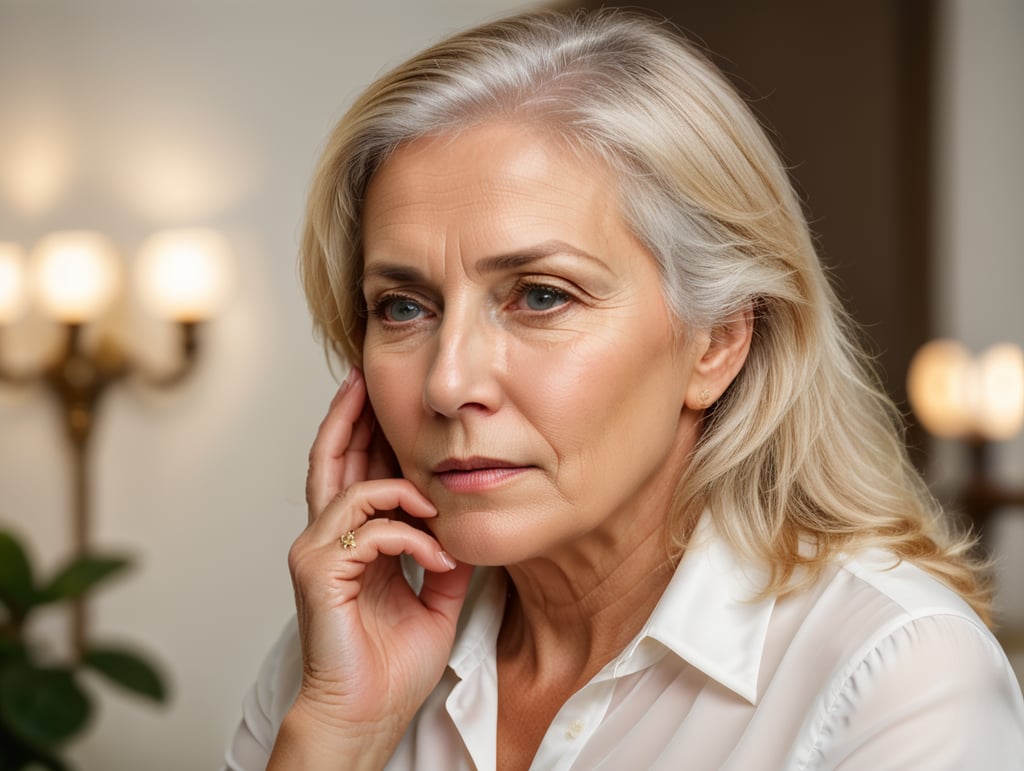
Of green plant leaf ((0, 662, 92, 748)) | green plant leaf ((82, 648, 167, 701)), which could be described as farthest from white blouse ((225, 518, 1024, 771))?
green plant leaf ((82, 648, 167, 701))

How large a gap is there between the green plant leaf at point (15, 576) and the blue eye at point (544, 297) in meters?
3.36

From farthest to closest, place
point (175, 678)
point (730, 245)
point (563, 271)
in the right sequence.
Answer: point (175, 678) < point (730, 245) < point (563, 271)

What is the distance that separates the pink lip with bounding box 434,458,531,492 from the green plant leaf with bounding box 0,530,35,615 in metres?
3.24

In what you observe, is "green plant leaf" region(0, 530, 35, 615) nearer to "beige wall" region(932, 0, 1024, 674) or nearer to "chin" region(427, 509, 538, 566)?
"chin" region(427, 509, 538, 566)

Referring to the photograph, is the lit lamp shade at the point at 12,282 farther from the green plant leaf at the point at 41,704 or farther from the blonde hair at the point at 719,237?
the blonde hair at the point at 719,237

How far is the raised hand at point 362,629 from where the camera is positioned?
59.4 inches

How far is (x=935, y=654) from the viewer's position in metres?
1.20

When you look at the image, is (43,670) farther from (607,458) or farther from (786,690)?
(786,690)

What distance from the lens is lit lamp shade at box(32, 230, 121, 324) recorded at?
4621 mm

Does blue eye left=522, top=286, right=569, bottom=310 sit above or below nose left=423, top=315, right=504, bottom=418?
above

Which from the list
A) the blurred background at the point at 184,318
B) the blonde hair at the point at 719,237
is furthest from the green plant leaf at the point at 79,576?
the blonde hair at the point at 719,237

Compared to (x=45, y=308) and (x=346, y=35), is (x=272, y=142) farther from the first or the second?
(x=45, y=308)

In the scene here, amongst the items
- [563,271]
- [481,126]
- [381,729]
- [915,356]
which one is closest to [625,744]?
[381,729]

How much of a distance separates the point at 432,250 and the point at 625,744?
2.05 feet
